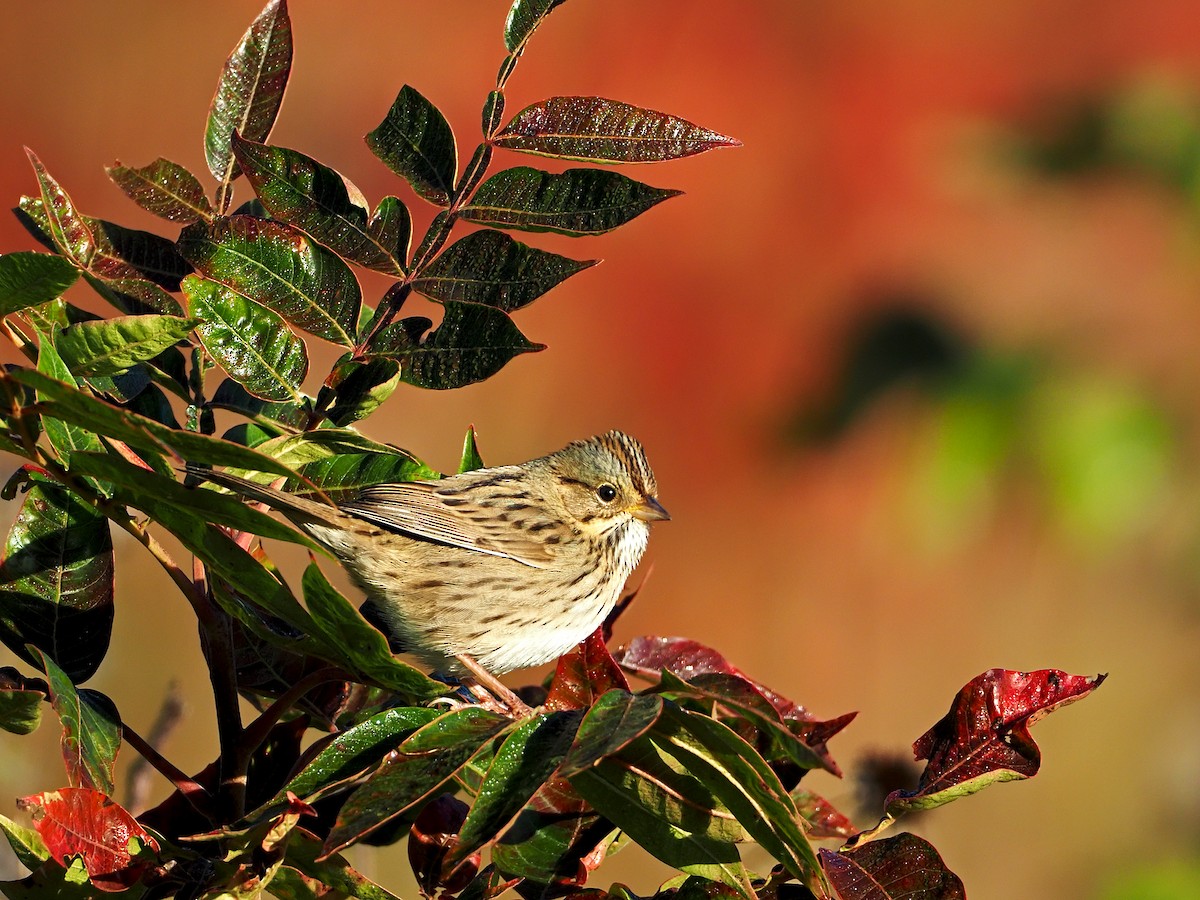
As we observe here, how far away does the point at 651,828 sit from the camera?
95 cm

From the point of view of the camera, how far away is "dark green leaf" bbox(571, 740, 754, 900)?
3.09 feet

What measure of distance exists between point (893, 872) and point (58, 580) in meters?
0.75

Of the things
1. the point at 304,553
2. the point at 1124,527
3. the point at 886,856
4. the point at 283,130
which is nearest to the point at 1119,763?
the point at 1124,527

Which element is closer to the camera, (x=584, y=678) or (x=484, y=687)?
(x=584, y=678)

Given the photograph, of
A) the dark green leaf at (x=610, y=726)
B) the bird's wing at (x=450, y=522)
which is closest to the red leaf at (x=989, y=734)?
the dark green leaf at (x=610, y=726)

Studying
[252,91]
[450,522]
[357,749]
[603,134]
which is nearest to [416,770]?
[357,749]

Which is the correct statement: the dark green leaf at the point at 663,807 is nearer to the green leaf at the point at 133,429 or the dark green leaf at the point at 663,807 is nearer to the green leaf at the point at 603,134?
the green leaf at the point at 133,429

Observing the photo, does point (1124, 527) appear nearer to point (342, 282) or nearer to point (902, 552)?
point (902, 552)

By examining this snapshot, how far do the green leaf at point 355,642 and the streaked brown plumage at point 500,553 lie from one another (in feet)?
3.36

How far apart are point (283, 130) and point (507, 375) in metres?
1.39

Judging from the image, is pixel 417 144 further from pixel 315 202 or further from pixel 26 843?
pixel 26 843

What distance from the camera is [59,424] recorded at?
3.22ft

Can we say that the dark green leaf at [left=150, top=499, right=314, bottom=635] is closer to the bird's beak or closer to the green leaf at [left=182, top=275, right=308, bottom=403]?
the green leaf at [left=182, top=275, right=308, bottom=403]

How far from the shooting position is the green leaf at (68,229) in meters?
1.15
